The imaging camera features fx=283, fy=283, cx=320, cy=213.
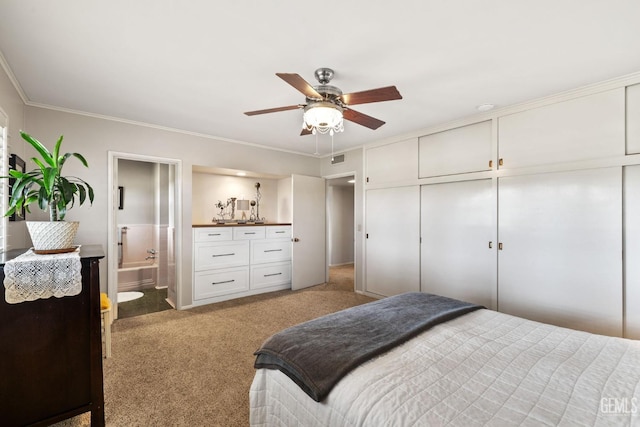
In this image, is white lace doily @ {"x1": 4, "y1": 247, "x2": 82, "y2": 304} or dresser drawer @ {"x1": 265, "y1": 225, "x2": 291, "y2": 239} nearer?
white lace doily @ {"x1": 4, "y1": 247, "x2": 82, "y2": 304}

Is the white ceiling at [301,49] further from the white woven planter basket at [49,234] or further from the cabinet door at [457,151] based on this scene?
the white woven planter basket at [49,234]

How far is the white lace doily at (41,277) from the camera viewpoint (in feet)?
4.58

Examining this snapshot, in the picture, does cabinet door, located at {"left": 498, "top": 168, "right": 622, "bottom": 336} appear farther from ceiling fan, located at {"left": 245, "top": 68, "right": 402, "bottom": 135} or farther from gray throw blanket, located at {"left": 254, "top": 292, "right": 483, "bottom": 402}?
ceiling fan, located at {"left": 245, "top": 68, "right": 402, "bottom": 135}

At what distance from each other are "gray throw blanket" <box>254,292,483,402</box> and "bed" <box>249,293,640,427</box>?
0.07 feet

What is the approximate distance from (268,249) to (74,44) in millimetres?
3367

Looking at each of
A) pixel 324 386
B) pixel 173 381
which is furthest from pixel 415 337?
pixel 173 381

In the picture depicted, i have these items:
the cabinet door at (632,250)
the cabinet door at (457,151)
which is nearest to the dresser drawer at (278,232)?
the cabinet door at (457,151)

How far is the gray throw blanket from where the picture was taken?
1.28 metres

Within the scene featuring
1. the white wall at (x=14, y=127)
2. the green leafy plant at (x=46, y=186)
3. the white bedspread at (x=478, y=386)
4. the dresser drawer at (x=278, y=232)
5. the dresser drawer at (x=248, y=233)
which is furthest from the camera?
Result: the dresser drawer at (x=278, y=232)

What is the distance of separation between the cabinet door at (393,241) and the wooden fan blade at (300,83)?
7.93ft

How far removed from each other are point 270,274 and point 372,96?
3489mm

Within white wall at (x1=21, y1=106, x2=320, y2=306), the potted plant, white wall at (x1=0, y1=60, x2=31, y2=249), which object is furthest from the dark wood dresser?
white wall at (x1=21, y1=106, x2=320, y2=306)

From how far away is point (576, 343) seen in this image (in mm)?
1580

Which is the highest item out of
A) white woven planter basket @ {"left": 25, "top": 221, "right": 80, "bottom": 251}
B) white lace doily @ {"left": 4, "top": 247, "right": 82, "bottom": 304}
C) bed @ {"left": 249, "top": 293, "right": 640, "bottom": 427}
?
white woven planter basket @ {"left": 25, "top": 221, "right": 80, "bottom": 251}
